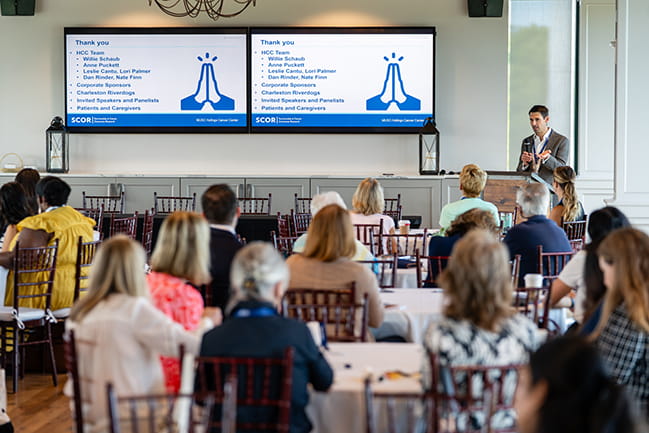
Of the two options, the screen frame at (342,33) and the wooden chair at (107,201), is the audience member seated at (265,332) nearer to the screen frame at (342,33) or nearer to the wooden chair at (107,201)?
the wooden chair at (107,201)

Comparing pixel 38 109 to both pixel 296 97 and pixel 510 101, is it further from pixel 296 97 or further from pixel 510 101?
pixel 510 101

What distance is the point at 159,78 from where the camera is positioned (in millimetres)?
10930

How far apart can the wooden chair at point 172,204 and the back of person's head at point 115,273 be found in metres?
7.29

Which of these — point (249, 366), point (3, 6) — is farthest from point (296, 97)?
point (249, 366)

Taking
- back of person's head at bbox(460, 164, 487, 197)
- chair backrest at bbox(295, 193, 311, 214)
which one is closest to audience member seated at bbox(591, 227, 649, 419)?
back of person's head at bbox(460, 164, 487, 197)

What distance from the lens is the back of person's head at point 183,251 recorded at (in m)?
3.47

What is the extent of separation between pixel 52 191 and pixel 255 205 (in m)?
4.80

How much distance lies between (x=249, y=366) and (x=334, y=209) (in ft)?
4.77

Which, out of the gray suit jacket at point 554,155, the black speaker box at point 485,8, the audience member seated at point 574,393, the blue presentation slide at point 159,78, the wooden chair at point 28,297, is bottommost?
the wooden chair at point 28,297

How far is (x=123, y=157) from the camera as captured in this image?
1120 cm

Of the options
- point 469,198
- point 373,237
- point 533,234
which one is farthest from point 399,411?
point 469,198

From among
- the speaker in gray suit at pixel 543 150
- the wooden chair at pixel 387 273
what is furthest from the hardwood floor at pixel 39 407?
the speaker in gray suit at pixel 543 150

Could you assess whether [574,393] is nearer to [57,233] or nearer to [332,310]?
[332,310]

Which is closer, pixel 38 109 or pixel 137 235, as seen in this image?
pixel 137 235
